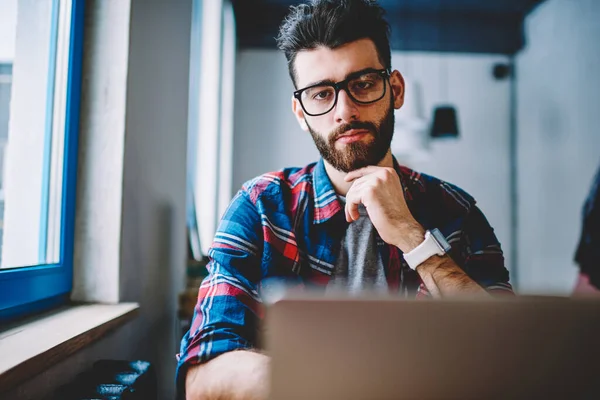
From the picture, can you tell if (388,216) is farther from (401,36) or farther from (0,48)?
(401,36)

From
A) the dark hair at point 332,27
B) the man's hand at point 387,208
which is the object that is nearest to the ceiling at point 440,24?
the dark hair at point 332,27

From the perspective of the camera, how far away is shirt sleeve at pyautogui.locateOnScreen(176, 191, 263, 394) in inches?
33.0

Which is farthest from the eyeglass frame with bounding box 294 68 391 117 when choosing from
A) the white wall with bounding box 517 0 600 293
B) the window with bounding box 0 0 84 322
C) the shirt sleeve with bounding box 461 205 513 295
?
the white wall with bounding box 517 0 600 293

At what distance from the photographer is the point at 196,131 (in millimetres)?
2332

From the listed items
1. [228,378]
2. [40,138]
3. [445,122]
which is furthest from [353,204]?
[445,122]

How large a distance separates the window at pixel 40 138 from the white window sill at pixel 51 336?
9 centimetres

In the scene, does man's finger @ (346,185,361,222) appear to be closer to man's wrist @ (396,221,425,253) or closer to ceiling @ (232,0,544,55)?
man's wrist @ (396,221,425,253)

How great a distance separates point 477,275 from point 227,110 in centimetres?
285

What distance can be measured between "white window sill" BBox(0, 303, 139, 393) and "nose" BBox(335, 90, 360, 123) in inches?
29.2

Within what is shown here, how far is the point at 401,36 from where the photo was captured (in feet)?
13.7

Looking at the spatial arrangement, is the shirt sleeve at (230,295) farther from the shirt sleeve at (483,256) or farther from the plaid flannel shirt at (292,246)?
the shirt sleeve at (483,256)

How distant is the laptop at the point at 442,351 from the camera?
0.38 meters

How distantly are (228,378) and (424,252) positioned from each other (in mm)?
518

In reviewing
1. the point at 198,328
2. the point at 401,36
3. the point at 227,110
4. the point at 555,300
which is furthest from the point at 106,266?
the point at 401,36
